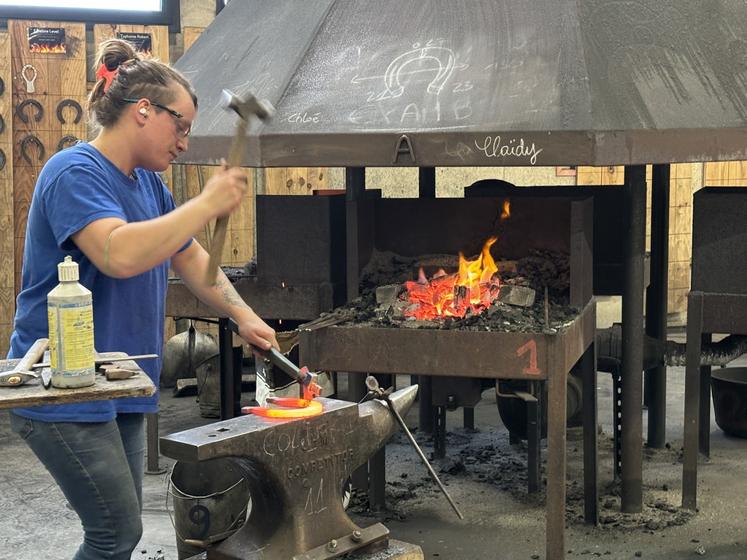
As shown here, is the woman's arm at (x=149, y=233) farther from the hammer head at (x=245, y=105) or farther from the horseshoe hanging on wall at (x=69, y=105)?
the horseshoe hanging on wall at (x=69, y=105)

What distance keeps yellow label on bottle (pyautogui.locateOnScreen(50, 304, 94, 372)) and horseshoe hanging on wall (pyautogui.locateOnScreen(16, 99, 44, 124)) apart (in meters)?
5.18

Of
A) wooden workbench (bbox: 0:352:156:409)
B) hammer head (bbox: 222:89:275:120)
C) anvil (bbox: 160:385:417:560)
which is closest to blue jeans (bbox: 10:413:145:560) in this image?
anvil (bbox: 160:385:417:560)

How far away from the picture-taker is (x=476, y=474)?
5.81 m

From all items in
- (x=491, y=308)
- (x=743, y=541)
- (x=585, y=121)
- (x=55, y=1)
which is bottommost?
(x=743, y=541)

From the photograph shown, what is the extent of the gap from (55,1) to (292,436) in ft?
18.8

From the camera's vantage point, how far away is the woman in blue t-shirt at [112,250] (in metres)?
2.76

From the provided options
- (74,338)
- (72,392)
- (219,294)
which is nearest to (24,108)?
(219,294)

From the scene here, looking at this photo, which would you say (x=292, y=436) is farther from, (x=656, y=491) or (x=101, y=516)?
(x=656, y=491)

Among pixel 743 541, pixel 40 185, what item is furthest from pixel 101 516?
pixel 743 541

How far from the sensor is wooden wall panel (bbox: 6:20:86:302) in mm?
7414

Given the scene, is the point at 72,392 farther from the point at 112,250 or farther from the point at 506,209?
the point at 506,209

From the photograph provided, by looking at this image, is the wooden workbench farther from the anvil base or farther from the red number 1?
the red number 1

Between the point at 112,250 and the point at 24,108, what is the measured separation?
515 cm

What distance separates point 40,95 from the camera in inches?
294
